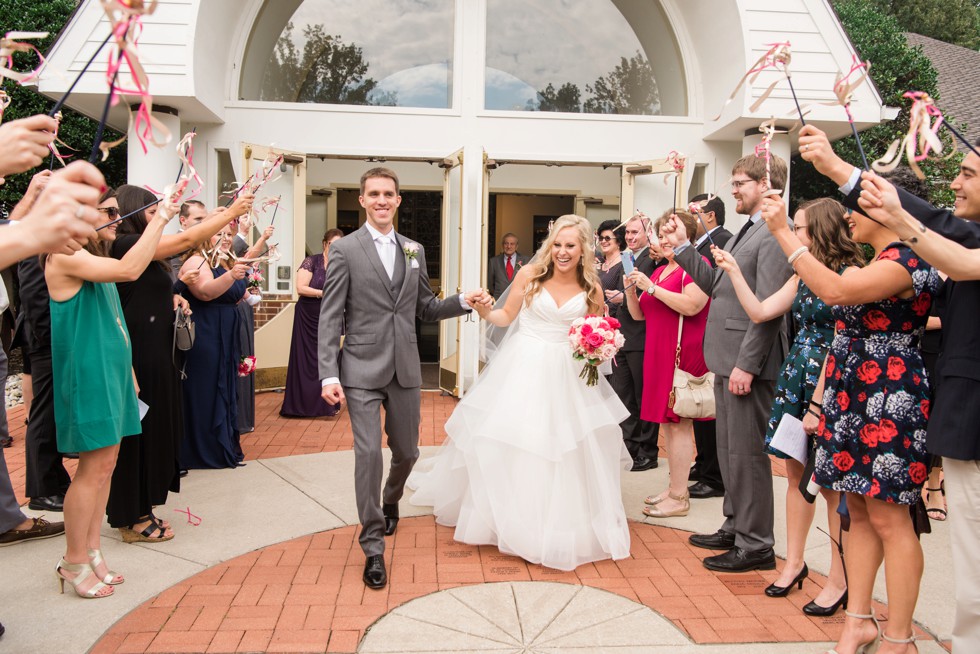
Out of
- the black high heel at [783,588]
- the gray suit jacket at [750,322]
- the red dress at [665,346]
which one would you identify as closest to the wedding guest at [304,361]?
the red dress at [665,346]

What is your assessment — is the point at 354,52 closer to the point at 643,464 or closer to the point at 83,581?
the point at 643,464

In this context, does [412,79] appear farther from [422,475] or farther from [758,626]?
[758,626]

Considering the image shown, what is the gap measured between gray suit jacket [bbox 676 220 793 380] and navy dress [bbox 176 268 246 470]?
3923 millimetres

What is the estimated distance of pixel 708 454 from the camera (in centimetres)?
584

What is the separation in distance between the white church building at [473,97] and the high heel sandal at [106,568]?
19.2ft

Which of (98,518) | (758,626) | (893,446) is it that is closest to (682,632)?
(758,626)

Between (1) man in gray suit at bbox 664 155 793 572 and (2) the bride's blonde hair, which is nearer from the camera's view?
(1) man in gray suit at bbox 664 155 793 572

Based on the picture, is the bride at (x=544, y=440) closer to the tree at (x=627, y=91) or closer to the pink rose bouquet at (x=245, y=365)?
the pink rose bouquet at (x=245, y=365)

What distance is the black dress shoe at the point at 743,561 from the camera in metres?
4.24

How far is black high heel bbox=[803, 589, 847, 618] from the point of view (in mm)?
3684

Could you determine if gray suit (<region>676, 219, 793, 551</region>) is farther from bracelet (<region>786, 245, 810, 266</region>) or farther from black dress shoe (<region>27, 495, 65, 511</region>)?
black dress shoe (<region>27, 495, 65, 511</region>)

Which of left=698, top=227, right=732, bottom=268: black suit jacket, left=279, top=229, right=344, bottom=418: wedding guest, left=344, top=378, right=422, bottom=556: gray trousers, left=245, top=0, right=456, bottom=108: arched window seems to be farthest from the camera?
left=245, top=0, right=456, bottom=108: arched window

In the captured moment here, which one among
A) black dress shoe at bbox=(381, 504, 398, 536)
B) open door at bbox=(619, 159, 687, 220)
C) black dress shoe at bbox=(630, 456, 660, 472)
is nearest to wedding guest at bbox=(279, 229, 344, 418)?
black dress shoe at bbox=(630, 456, 660, 472)

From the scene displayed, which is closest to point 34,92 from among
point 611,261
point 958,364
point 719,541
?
point 611,261
